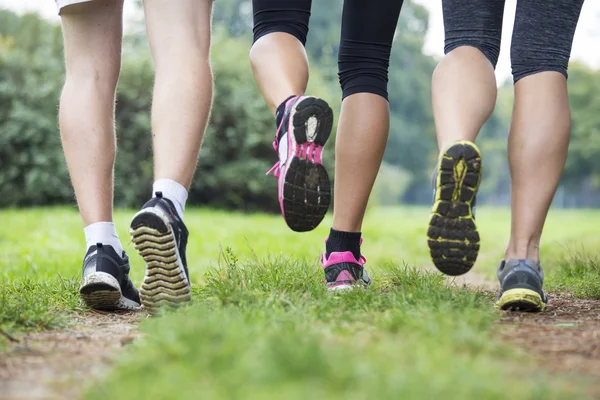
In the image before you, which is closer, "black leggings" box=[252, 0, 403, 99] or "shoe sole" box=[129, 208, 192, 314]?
"shoe sole" box=[129, 208, 192, 314]

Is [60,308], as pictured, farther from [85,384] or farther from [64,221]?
[64,221]

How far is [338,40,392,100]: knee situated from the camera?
9.80 feet

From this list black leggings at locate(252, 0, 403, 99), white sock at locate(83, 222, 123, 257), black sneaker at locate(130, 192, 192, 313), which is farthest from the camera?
black leggings at locate(252, 0, 403, 99)

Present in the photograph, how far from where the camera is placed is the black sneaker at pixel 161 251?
222cm

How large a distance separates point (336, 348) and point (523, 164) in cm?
150

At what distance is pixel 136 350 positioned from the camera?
64.0 inches

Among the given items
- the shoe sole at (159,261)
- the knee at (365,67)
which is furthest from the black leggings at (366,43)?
the shoe sole at (159,261)

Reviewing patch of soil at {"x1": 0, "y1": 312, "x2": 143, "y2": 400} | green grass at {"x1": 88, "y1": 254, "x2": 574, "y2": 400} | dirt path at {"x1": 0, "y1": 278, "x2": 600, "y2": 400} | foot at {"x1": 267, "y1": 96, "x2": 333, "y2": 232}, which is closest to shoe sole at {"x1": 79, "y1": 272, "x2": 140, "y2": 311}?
dirt path at {"x1": 0, "y1": 278, "x2": 600, "y2": 400}

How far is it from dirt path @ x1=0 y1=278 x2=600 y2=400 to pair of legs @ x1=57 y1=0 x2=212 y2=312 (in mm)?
505

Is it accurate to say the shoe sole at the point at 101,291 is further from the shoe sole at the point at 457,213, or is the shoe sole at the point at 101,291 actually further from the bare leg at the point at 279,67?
the shoe sole at the point at 457,213

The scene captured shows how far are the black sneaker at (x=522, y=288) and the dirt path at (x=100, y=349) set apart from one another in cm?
6

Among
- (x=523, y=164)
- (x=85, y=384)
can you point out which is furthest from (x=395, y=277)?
(x=85, y=384)

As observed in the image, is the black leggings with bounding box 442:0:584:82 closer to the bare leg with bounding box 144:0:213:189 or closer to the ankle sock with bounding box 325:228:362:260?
the ankle sock with bounding box 325:228:362:260

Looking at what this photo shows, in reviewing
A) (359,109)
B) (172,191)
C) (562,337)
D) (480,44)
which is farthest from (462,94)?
(172,191)
